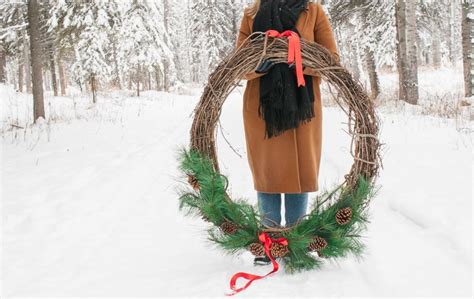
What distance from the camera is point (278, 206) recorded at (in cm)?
327

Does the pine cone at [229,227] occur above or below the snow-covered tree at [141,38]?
below

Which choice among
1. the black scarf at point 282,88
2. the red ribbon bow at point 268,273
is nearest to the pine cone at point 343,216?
the red ribbon bow at point 268,273

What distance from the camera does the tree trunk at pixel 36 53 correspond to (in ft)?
31.9

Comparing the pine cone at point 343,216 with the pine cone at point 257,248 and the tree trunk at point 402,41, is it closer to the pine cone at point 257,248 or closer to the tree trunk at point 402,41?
the pine cone at point 257,248

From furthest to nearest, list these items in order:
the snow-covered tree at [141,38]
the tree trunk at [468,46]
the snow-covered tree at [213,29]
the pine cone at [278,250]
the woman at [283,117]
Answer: the snow-covered tree at [213,29], the snow-covered tree at [141,38], the tree trunk at [468,46], the pine cone at [278,250], the woman at [283,117]

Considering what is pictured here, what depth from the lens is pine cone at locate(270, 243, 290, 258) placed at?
3014 millimetres

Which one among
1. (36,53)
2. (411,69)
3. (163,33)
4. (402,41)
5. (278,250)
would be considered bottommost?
(278,250)

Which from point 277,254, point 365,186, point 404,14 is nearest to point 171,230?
point 277,254

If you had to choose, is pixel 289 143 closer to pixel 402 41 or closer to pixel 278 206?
pixel 278 206

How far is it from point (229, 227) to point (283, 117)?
0.95 meters

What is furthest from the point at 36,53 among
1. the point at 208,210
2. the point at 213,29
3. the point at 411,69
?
the point at 213,29

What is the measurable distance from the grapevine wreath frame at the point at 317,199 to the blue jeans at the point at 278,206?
112 mm

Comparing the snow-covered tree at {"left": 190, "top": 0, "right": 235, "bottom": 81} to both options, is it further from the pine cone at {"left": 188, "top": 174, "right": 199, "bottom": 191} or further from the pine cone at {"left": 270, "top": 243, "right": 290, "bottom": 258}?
the pine cone at {"left": 270, "top": 243, "right": 290, "bottom": 258}

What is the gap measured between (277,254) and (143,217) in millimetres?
2043
